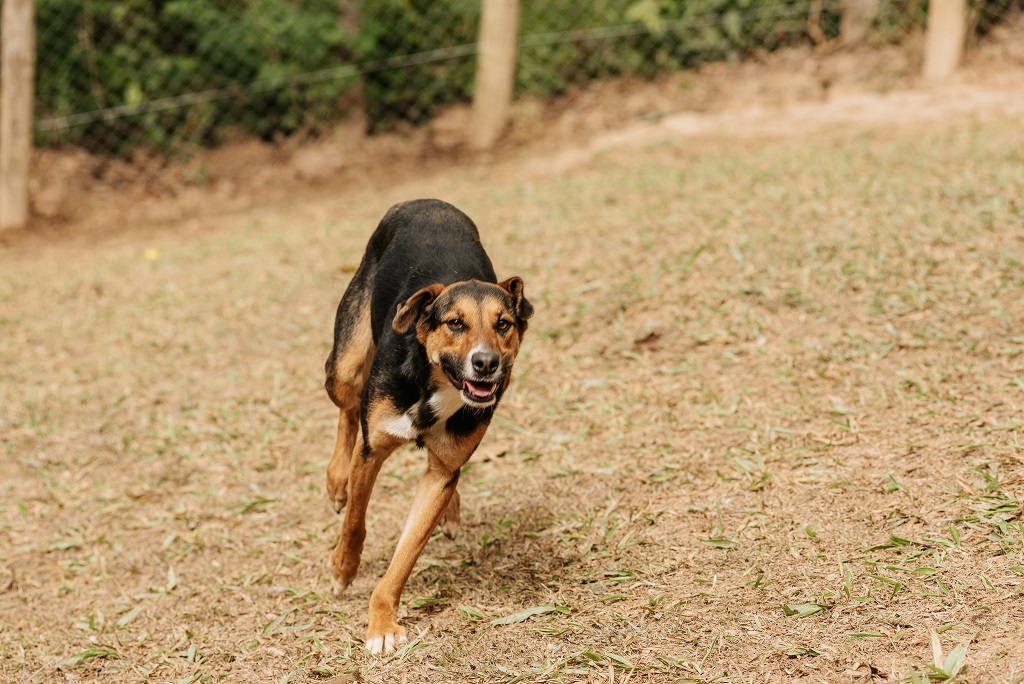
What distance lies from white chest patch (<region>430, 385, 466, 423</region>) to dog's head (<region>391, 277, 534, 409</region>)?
0.05 m

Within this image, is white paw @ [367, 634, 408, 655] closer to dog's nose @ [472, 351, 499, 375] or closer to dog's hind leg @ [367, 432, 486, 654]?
dog's hind leg @ [367, 432, 486, 654]

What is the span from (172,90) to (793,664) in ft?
33.4

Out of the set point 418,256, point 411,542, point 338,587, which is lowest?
point 338,587

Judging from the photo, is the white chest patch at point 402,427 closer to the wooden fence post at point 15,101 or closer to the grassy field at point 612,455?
the grassy field at point 612,455

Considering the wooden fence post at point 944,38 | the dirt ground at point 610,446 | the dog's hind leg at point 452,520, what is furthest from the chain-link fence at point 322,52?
the dog's hind leg at point 452,520

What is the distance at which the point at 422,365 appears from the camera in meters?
4.30

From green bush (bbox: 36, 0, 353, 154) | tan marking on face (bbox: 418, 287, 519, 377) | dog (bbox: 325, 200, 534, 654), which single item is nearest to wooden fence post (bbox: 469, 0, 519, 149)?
green bush (bbox: 36, 0, 353, 154)

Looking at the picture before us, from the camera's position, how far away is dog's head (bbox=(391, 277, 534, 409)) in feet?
13.2

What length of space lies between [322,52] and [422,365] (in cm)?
850

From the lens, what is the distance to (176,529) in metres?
5.65

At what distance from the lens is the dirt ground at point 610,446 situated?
4.30 metres

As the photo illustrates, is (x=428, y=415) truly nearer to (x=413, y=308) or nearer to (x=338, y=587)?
(x=413, y=308)

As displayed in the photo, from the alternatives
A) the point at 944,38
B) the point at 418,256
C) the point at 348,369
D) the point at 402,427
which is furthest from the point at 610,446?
the point at 944,38

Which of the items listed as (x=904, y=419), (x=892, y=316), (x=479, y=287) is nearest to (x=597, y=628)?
(x=479, y=287)
